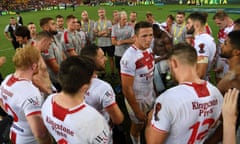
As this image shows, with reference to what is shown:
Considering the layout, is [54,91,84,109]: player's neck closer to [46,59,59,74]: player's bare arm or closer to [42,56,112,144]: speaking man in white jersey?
[42,56,112,144]: speaking man in white jersey

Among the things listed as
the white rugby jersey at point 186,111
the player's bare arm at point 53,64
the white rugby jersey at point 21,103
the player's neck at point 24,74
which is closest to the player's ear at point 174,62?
the white rugby jersey at point 186,111

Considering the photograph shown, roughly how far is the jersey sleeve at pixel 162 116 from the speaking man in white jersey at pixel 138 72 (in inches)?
67.6

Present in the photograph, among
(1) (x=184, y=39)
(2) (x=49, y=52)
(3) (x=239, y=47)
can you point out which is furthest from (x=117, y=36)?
(3) (x=239, y=47)

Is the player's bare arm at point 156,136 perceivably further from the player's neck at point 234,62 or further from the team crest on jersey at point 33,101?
the player's neck at point 234,62

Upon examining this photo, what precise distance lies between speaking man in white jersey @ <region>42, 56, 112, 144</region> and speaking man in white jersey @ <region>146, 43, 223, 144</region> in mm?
521

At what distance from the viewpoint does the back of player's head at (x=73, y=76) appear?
88.0 inches

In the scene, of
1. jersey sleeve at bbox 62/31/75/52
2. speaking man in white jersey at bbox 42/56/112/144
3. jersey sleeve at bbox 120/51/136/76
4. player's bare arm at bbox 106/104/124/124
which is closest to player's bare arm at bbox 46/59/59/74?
jersey sleeve at bbox 62/31/75/52

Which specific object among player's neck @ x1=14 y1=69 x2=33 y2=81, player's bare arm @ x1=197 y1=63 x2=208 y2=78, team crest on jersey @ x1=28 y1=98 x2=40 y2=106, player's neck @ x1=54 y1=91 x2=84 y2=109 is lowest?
player's bare arm @ x1=197 y1=63 x2=208 y2=78

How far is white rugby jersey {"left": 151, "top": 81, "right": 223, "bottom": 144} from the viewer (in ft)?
7.64

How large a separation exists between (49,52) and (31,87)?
110 inches

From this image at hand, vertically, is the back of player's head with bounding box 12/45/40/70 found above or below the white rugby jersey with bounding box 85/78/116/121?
above

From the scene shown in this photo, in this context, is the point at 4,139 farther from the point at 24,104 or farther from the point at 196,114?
the point at 196,114

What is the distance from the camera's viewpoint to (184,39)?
8.86 m

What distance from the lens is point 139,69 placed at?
4305mm
